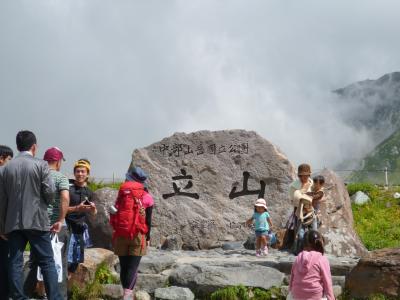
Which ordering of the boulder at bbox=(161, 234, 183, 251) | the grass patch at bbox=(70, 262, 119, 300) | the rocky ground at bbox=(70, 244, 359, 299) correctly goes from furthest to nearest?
the boulder at bbox=(161, 234, 183, 251) < the rocky ground at bbox=(70, 244, 359, 299) < the grass patch at bbox=(70, 262, 119, 300)

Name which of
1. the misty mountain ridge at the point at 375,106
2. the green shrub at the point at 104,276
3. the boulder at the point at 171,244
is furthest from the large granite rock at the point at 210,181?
the misty mountain ridge at the point at 375,106

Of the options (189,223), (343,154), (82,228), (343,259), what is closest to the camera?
(82,228)

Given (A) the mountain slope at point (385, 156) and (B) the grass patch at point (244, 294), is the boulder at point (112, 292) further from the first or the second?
(A) the mountain slope at point (385, 156)

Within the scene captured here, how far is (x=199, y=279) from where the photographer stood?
670 centimetres

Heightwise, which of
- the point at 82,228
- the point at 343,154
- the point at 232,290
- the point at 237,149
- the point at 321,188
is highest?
the point at 343,154

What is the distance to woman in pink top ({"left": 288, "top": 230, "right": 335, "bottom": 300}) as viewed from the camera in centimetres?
467

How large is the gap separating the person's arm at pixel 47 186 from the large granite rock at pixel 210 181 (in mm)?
5247

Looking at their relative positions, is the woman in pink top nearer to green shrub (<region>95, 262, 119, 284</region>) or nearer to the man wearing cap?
the man wearing cap

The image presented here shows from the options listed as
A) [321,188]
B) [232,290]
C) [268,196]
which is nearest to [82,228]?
[232,290]

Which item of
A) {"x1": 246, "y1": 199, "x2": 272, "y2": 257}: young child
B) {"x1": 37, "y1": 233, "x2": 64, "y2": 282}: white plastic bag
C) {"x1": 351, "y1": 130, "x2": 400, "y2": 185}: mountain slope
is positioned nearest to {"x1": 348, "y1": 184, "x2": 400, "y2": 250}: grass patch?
{"x1": 246, "y1": 199, "x2": 272, "y2": 257}: young child

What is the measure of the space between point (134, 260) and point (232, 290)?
148 centimetres

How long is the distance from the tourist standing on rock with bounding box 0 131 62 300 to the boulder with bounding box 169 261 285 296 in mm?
2259

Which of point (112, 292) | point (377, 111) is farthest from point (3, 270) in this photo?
point (377, 111)

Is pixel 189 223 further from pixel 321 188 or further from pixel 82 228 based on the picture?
pixel 82 228
